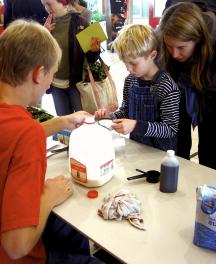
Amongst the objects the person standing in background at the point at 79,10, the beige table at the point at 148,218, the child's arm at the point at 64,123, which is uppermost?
the person standing in background at the point at 79,10

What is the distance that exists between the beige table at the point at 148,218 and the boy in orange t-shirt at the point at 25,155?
4.2 inches

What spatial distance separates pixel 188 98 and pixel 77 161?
30.0 inches

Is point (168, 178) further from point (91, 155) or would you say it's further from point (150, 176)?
point (91, 155)

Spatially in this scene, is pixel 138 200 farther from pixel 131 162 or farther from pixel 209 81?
pixel 209 81

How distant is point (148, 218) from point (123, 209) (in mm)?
83

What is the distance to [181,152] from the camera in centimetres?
188

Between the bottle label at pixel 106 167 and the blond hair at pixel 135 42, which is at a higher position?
the blond hair at pixel 135 42

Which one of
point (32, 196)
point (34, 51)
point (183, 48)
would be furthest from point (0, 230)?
point (183, 48)

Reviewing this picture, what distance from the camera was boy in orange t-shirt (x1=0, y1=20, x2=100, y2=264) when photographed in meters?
0.81

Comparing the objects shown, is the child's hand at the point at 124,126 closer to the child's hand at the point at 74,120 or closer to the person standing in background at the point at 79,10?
the child's hand at the point at 74,120

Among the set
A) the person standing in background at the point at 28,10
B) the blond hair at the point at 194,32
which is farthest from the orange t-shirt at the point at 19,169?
the person standing in background at the point at 28,10

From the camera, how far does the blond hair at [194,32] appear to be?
136 cm

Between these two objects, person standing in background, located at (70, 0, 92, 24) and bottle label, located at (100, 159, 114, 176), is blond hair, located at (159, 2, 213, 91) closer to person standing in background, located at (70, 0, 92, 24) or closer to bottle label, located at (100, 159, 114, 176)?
bottle label, located at (100, 159, 114, 176)

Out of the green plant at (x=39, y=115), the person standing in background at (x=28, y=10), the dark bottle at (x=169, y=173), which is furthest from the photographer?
the person standing in background at (x=28, y=10)
